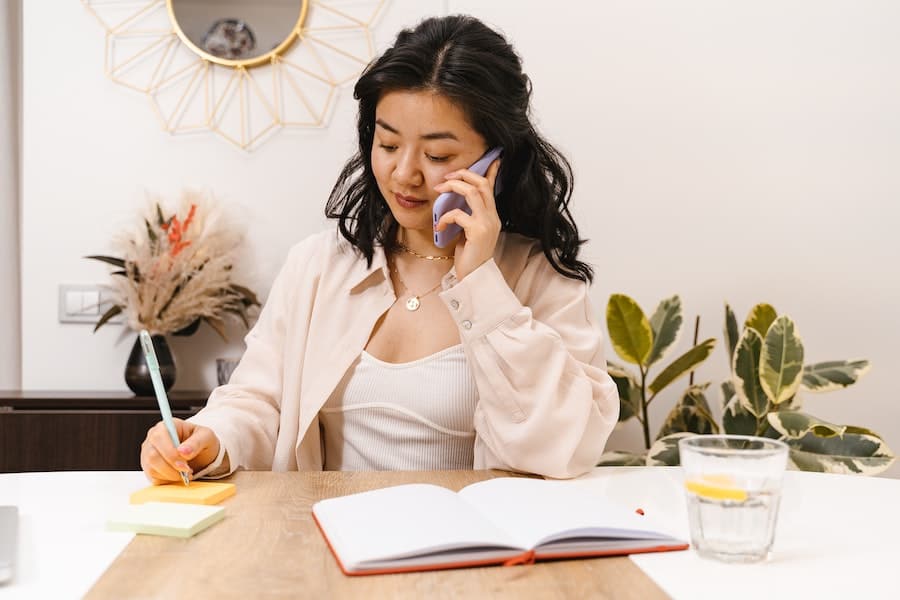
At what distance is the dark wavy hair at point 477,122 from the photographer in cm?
152

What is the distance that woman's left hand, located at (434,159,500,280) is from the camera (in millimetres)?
1440

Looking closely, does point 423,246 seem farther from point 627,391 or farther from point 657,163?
point 657,163

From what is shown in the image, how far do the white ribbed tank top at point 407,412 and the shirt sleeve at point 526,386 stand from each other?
0.43 ft

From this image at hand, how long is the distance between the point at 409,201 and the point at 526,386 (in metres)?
0.39

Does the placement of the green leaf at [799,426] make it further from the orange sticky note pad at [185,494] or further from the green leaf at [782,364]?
the orange sticky note pad at [185,494]

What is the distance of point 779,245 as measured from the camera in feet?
8.12

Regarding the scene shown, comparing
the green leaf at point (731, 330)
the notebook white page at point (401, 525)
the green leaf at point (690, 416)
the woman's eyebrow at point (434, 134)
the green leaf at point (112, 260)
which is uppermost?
the woman's eyebrow at point (434, 134)

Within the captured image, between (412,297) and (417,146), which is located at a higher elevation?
(417,146)

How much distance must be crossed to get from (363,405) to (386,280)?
9.6 inches

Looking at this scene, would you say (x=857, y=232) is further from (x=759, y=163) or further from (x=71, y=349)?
(x=71, y=349)

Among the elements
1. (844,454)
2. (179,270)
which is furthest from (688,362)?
(179,270)

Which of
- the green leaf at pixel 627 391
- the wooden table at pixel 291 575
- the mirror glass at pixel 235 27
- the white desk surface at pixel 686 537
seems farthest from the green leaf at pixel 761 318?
the wooden table at pixel 291 575

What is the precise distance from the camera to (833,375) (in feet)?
7.14

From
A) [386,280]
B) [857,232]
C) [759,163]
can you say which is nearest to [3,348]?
[386,280]
